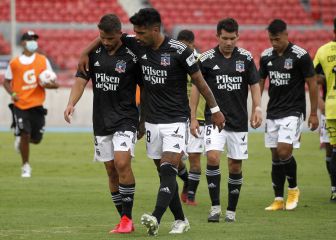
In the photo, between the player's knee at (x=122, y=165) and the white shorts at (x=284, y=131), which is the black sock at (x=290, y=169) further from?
the player's knee at (x=122, y=165)

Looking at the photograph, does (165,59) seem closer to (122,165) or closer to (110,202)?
(122,165)

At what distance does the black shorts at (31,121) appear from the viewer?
1639 centimetres

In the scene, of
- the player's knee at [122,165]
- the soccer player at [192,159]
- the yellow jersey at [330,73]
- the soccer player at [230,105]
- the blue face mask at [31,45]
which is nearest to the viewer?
the player's knee at [122,165]

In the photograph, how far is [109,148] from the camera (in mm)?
9781

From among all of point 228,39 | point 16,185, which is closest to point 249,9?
point 16,185

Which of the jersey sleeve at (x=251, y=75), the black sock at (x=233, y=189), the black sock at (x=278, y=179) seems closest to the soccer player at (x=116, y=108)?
the black sock at (x=233, y=189)

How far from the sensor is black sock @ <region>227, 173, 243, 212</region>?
425 inches

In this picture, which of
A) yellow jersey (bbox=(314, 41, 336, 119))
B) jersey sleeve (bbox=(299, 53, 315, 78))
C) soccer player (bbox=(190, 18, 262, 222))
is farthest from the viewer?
yellow jersey (bbox=(314, 41, 336, 119))

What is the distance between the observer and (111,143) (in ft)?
32.2

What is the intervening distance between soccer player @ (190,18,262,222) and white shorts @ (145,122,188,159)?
1324 mm

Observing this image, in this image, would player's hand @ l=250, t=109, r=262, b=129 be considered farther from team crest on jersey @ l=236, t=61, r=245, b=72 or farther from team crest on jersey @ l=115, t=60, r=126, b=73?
team crest on jersey @ l=115, t=60, r=126, b=73

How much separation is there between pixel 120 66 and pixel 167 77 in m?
0.53

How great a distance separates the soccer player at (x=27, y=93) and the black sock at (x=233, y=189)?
20.2 ft

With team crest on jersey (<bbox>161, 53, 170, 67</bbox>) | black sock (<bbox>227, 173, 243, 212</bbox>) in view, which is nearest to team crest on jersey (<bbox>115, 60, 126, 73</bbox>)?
team crest on jersey (<bbox>161, 53, 170, 67</bbox>)
